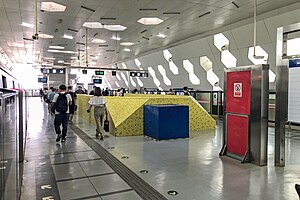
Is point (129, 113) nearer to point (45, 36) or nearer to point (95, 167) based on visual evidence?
point (95, 167)

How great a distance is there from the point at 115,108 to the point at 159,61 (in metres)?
12.6

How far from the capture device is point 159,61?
2048 cm

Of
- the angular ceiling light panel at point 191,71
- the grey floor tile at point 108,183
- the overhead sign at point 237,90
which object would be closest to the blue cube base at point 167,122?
the overhead sign at point 237,90

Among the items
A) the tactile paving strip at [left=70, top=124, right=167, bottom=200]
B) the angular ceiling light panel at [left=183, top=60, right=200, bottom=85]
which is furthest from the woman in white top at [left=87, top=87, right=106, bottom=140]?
the angular ceiling light panel at [left=183, top=60, right=200, bottom=85]

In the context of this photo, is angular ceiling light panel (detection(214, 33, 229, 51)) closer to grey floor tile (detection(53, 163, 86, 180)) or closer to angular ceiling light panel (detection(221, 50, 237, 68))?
angular ceiling light panel (detection(221, 50, 237, 68))

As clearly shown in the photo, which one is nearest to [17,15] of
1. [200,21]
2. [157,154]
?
[200,21]

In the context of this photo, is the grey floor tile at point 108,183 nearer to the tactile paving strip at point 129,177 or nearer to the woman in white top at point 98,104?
the tactile paving strip at point 129,177

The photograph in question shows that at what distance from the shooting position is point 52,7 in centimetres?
969

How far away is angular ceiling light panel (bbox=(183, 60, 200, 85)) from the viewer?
1718cm

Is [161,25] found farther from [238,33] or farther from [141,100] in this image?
[141,100]

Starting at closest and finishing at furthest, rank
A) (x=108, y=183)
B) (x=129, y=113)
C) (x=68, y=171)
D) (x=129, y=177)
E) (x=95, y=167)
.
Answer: (x=108, y=183) < (x=129, y=177) < (x=68, y=171) < (x=95, y=167) < (x=129, y=113)

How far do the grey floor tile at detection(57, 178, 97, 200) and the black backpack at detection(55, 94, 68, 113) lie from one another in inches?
127

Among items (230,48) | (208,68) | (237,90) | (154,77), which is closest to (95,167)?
(237,90)

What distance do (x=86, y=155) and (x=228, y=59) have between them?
10623mm
